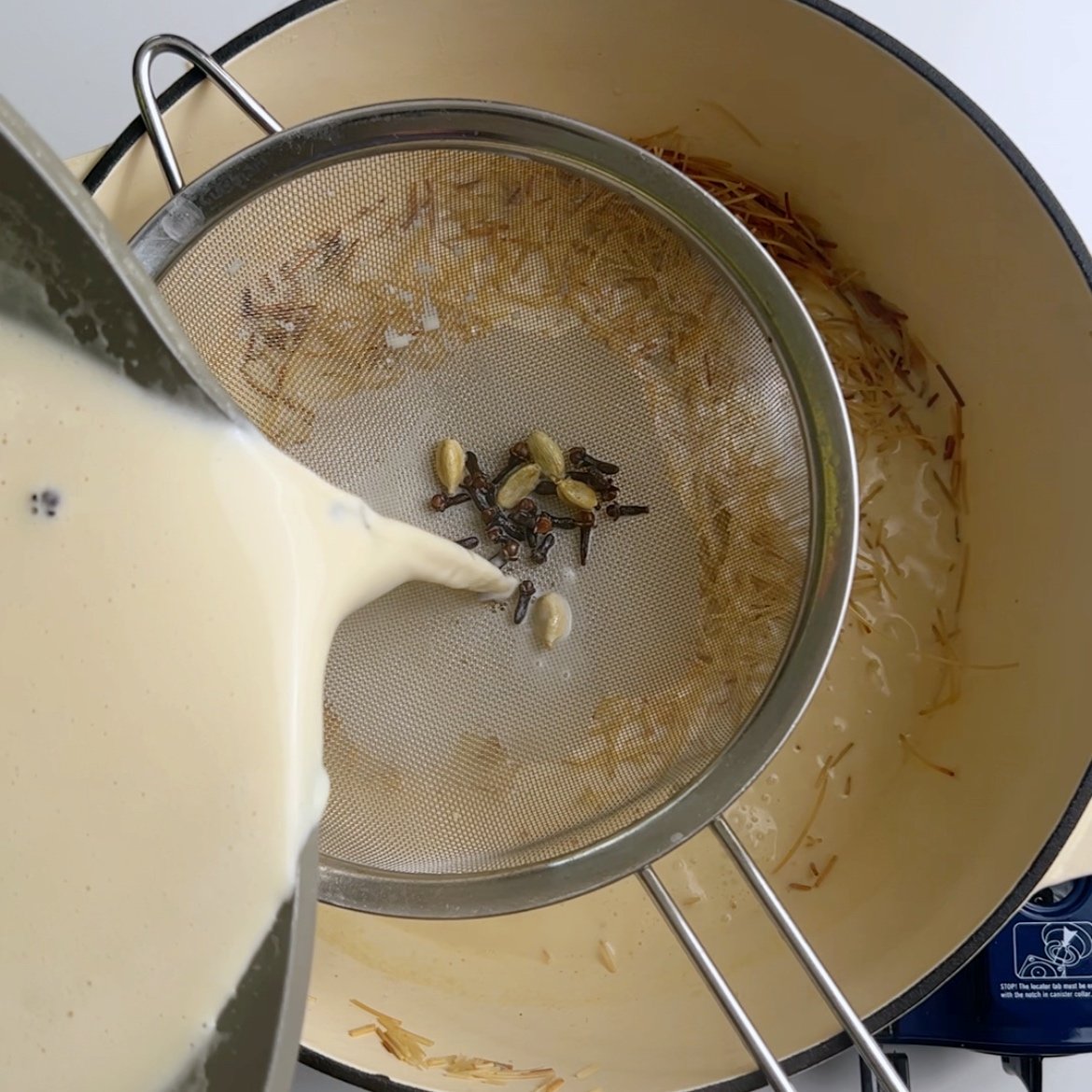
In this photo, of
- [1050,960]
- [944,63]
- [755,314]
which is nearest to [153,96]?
[755,314]

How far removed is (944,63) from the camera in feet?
3.29

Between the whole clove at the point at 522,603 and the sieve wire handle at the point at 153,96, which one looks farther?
the whole clove at the point at 522,603

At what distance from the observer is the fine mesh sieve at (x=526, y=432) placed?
874 millimetres

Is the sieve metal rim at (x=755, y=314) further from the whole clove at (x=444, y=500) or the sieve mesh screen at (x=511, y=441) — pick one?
the whole clove at (x=444, y=500)

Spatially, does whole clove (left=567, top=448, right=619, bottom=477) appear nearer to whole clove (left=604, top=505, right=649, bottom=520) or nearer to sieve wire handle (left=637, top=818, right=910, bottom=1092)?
whole clove (left=604, top=505, right=649, bottom=520)

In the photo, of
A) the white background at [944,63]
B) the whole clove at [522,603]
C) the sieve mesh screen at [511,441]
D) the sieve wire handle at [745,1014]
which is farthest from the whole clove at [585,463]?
the white background at [944,63]

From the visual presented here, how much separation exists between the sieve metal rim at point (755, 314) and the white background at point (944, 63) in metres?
0.25

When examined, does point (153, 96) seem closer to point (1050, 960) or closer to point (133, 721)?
point (133, 721)

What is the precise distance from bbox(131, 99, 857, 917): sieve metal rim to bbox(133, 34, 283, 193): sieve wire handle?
0.02m

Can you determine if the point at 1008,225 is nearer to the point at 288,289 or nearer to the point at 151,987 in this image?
the point at 288,289

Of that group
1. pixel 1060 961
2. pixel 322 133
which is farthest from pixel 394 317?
pixel 1060 961

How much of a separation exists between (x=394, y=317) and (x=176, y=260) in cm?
22

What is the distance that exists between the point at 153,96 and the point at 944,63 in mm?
739

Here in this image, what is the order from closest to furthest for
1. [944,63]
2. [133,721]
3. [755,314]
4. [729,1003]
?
[133,721]
[729,1003]
[755,314]
[944,63]
